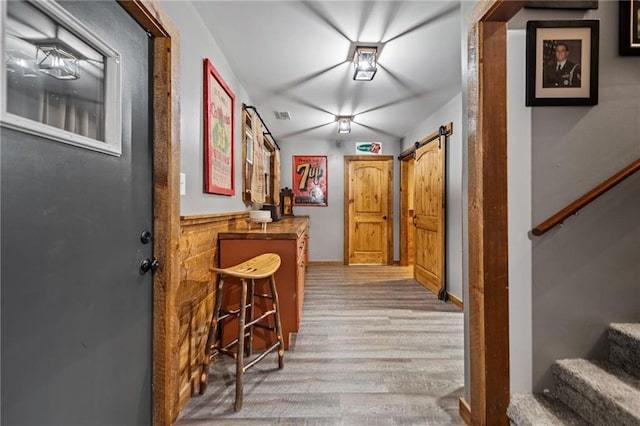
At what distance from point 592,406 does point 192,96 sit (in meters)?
2.65

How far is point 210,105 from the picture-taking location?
6.73ft

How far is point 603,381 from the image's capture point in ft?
4.08

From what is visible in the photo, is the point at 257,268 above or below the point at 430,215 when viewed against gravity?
below

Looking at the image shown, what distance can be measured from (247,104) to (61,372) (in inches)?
116

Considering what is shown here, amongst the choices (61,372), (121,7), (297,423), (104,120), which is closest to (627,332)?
(297,423)

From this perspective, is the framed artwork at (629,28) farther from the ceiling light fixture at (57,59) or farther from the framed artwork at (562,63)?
the ceiling light fixture at (57,59)

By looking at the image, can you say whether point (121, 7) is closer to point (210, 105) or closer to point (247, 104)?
point (210, 105)

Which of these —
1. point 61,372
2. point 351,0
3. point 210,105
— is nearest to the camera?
point 61,372

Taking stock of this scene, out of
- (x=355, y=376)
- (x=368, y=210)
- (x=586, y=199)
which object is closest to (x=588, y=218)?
(x=586, y=199)

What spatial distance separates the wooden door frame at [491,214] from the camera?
132 centimetres

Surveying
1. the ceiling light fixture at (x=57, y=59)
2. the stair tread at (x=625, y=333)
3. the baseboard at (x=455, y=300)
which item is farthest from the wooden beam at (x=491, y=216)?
the baseboard at (x=455, y=300)

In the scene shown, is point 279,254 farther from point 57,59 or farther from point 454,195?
point 454,195

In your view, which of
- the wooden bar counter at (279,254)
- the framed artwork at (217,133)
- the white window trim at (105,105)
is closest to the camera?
the white window trim at (105,105)

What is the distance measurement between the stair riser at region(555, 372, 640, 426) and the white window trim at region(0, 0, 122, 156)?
227cm
